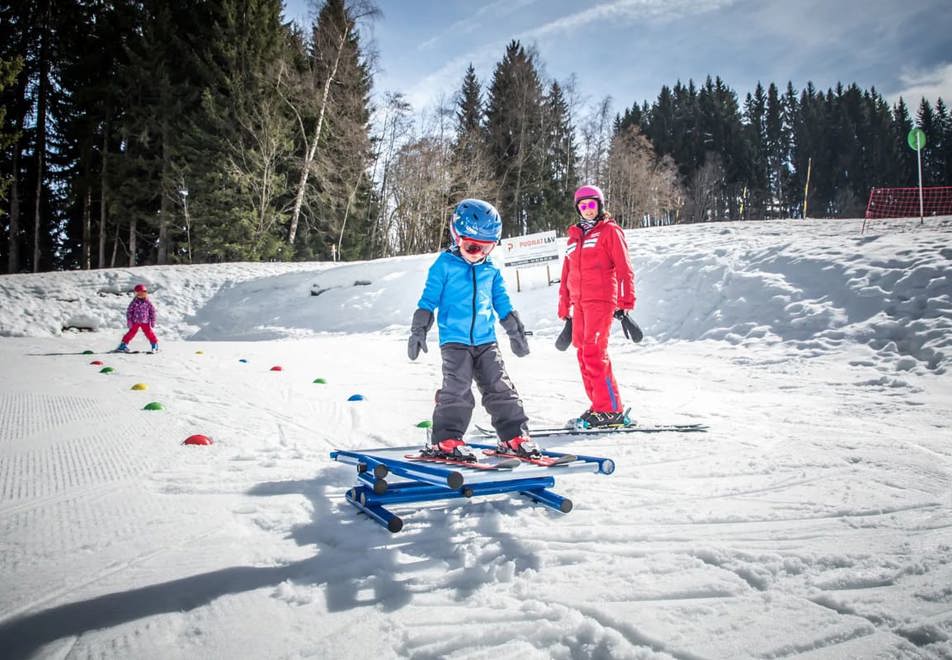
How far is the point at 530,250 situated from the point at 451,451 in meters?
12.0

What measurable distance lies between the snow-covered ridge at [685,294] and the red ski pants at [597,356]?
5.06 meters

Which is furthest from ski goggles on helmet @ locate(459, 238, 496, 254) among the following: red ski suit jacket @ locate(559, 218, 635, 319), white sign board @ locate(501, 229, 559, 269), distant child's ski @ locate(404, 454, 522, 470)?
white sign board @ locate(501, 229, 559, 269)

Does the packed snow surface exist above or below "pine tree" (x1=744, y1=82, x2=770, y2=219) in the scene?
below

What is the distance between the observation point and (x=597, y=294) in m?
4.65

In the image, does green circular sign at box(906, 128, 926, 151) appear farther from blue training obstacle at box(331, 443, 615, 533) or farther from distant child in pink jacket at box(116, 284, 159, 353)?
distant child in pink jacket at box(116, 284, 159, 353)

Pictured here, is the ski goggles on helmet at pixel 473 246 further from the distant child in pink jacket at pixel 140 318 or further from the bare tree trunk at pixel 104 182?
the bare tree trunk at pixel 104 182

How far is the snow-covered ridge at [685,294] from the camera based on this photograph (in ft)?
26.7

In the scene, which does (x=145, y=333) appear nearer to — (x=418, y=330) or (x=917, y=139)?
(x=418, y=330)

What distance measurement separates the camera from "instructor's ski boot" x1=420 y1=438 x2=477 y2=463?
278cm

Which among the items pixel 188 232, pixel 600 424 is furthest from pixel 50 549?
pixel 188 232

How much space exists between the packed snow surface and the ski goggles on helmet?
161cm

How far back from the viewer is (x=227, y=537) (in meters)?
2.12

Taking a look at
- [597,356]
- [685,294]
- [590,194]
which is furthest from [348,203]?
[597,356]

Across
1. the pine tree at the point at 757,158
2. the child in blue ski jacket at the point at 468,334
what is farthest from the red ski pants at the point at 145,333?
the pine tree at the point at 757,158
